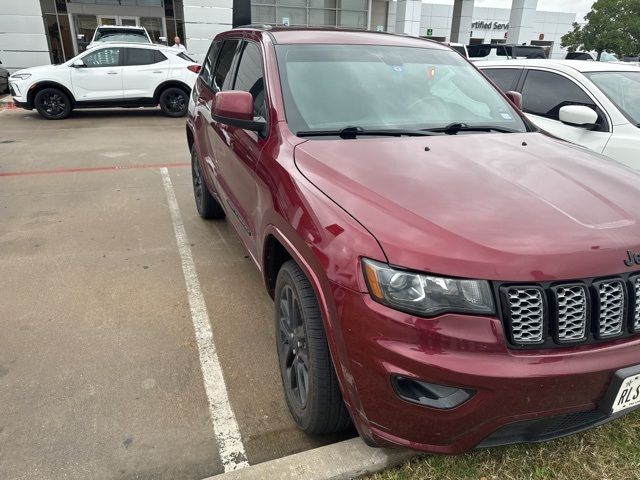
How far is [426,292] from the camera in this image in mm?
1672


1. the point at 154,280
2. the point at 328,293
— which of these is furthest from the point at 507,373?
the point at 154,280

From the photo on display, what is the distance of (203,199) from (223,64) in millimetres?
1427

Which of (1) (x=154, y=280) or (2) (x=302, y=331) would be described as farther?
(1) (x=154, y=280)

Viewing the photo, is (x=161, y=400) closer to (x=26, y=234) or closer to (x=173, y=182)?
(x=26, y=234)

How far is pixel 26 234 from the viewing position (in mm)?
4762

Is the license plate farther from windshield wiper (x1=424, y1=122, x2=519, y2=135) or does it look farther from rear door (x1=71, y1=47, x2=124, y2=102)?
rear door (x1=71, y1=47, x2=124, y2=102)

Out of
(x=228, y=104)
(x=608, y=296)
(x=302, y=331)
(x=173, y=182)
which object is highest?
(x=228, y=104)

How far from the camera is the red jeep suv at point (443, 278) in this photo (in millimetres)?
1649

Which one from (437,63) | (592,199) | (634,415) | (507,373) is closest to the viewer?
(507,373)

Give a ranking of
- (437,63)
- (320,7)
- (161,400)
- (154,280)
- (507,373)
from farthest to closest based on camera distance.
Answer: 1. (320,7)
2. (154,280)
3. (437,63)
4. (161,400)
5. (507,373)

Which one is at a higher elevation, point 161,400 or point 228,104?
point 228,104

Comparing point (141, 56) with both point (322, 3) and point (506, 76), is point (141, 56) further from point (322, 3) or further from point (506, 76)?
point (322, 3)

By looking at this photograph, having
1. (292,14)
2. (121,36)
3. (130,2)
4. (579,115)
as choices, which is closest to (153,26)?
(130,2)

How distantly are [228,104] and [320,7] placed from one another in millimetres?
24293
